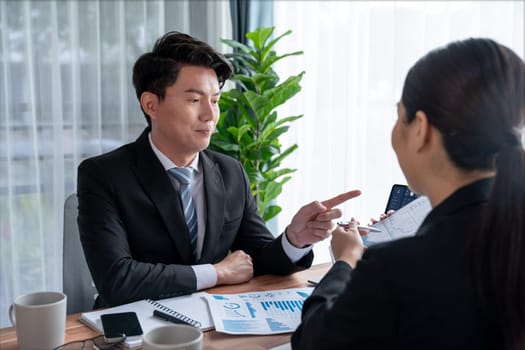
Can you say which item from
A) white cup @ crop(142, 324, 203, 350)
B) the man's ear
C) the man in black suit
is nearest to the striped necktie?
the man in black suit

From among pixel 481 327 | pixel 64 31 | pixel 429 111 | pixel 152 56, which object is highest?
pixel 64 31

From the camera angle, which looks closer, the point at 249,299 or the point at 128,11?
the point at 249,299

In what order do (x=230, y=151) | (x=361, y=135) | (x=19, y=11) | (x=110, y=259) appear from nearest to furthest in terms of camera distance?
(x=110, y=259), (x=19, y=11), (x=230, y=151), (x=361, y=135)

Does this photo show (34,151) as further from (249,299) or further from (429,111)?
(429,111)

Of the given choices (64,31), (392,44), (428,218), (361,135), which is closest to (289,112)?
(361,135)

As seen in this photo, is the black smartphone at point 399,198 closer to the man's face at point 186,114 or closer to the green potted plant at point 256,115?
the man's face at point 186,114

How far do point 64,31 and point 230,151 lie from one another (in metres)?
0.96

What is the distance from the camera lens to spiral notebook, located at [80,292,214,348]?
1202mm

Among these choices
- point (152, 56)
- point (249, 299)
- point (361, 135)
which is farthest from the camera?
point (361, 135)

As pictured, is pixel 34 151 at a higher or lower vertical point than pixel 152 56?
lower

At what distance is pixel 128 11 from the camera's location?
2789mm

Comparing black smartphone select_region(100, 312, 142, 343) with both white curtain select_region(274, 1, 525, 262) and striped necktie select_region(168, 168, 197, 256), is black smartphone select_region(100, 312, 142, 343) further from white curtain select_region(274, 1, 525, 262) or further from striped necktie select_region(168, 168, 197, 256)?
white curtain select_region(274, 1, 525, 262)

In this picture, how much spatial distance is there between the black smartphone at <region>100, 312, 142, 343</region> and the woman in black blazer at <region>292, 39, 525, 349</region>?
16.6 inches

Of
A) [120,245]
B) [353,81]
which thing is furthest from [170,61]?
[353,81]
